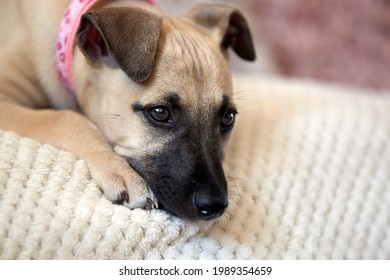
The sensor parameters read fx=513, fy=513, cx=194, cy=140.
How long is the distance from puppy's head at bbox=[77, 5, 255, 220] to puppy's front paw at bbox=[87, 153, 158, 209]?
0.05 m

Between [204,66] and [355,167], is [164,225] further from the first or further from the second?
[355,167]

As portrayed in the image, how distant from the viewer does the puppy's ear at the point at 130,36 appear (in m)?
1.68

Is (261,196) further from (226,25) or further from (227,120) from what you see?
(226,25)

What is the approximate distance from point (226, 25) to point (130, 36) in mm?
619

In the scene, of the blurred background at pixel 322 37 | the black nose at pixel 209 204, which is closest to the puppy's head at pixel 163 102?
the black nose at pixel 209 204

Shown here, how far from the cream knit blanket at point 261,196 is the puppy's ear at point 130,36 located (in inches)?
15.1

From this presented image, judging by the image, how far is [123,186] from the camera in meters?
1.67

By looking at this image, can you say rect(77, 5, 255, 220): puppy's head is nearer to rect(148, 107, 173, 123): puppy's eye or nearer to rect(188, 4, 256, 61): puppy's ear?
rect(148, 107, 173, 123): puppy's eye

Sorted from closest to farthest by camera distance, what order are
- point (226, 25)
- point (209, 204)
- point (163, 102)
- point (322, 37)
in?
point (209, 204), point (163, 102), point (226, 25), point (322, 37)

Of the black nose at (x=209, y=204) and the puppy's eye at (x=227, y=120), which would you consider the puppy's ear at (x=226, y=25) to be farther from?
the black nose at (x=209, y=204)

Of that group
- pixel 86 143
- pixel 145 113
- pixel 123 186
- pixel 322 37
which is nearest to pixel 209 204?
pixel 123 186
